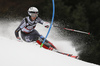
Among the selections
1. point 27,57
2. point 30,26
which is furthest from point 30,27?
point 27,57

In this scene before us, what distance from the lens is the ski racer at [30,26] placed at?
2959mm

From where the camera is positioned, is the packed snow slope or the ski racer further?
the ski racer

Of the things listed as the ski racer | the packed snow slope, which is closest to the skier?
the ski racer

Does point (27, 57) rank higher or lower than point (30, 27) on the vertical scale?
lower

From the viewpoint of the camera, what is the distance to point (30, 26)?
3.12 m

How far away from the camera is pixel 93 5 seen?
26.5 ft

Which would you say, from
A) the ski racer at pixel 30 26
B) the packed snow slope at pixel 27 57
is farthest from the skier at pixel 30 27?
the packed snow slope at pixel 27 57

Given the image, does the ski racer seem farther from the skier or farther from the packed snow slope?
the packed snow slope

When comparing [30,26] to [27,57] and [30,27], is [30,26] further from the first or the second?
[27,57]

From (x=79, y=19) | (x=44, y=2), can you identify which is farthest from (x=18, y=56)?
(x=79, y=19)

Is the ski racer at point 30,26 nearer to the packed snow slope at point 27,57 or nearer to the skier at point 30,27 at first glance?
the skier at point 30,27

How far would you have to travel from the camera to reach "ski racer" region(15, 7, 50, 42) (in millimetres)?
2959

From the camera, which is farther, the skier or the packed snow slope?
the skier

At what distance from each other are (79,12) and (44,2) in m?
1.65
